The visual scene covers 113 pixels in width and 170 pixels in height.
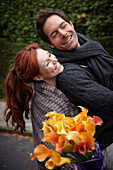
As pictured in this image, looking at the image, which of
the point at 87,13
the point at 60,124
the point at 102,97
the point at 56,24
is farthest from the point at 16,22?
the point at 60,124

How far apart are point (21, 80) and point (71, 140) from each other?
1081mm

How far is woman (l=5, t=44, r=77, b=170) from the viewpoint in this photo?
1.95 m

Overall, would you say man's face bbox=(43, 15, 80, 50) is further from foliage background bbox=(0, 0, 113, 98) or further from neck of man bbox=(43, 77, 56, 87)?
foliage background bbox=(0, 0, 113, 98)

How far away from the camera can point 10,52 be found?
8312 mm

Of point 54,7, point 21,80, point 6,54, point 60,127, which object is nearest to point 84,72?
point 21,80

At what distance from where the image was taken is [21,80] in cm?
212

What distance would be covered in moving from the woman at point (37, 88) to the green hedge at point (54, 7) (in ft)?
13.8

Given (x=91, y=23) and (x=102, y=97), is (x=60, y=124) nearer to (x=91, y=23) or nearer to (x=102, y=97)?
(x=102, y=97)

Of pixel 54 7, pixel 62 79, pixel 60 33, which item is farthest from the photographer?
pixel 54 7

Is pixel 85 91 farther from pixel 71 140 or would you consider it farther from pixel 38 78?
pixel 71 140

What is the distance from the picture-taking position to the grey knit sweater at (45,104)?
1.93 m

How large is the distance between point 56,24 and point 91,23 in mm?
4143

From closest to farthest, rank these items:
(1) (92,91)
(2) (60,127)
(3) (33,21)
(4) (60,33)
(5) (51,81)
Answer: (2) (60,127) < (1) (92,91) < (5) (51,81) < (4) (60,33) < (3) (33,21)

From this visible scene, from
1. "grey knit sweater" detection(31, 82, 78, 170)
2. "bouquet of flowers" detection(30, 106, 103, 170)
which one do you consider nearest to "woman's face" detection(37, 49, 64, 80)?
"grey knit sweater" detection(31, 82, 78, 170)
